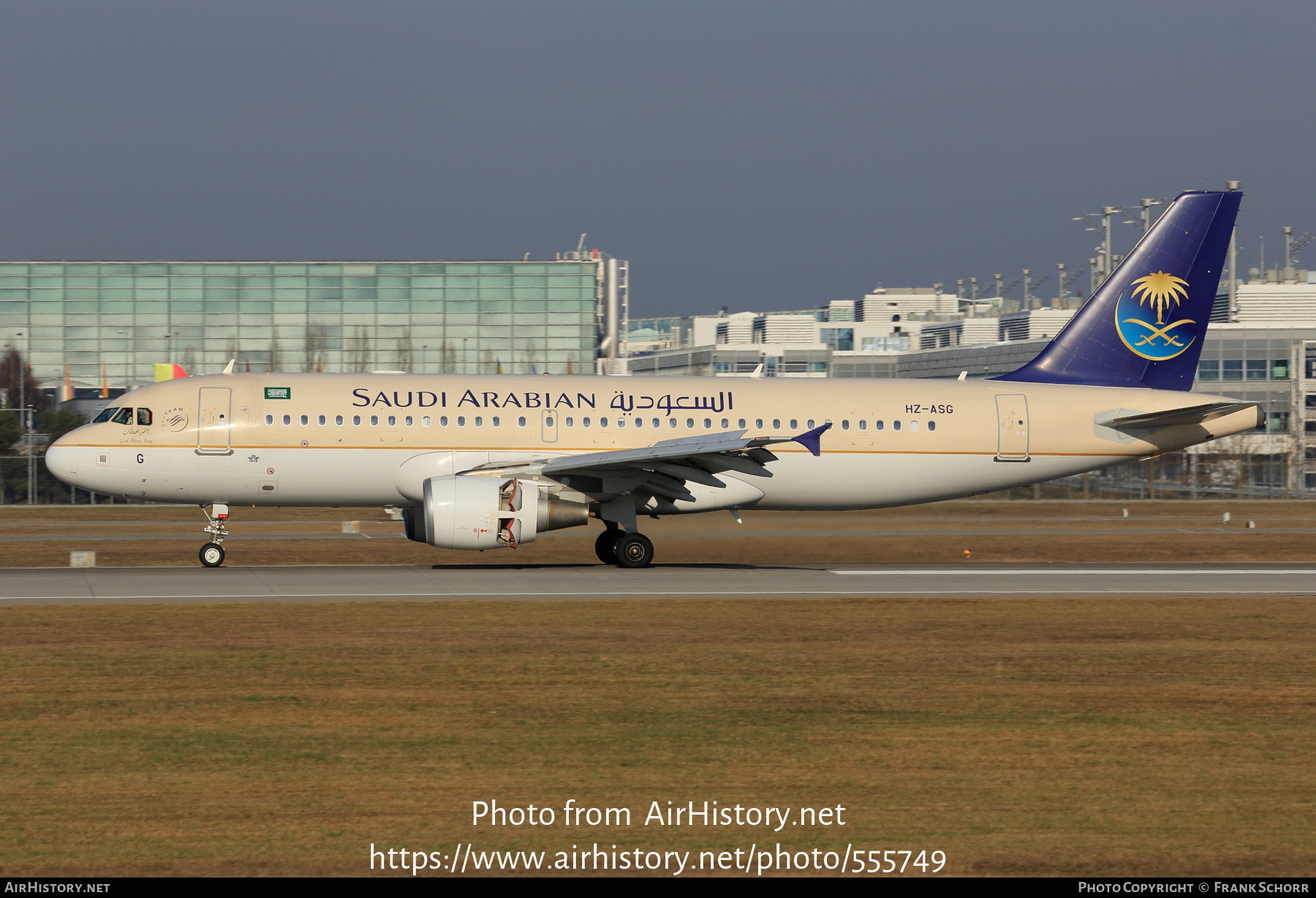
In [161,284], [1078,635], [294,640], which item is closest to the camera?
[294,640]

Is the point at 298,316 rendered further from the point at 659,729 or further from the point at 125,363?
the point at 659,729

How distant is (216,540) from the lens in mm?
26969

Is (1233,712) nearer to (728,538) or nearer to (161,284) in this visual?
(728,538)

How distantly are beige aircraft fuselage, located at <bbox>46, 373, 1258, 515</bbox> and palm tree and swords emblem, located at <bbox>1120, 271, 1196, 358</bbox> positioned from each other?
120cm

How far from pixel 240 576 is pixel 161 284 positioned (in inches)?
3512

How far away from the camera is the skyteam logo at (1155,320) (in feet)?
99.6

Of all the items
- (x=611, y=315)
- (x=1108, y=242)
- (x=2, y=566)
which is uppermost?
(x=1108, y=242)

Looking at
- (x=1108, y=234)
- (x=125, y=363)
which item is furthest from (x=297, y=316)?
(x=1108, y=234)

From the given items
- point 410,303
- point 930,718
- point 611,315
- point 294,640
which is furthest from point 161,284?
point 930,718

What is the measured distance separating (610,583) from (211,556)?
861 cm

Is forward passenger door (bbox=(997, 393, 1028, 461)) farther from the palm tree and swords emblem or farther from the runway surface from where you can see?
the palm tree and swords emblem

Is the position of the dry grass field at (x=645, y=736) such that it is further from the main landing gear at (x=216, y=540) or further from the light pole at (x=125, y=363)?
the light pole at (x=125, y=363)

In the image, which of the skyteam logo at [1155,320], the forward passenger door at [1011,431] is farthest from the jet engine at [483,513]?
the skyteam logo at [1155,320]
